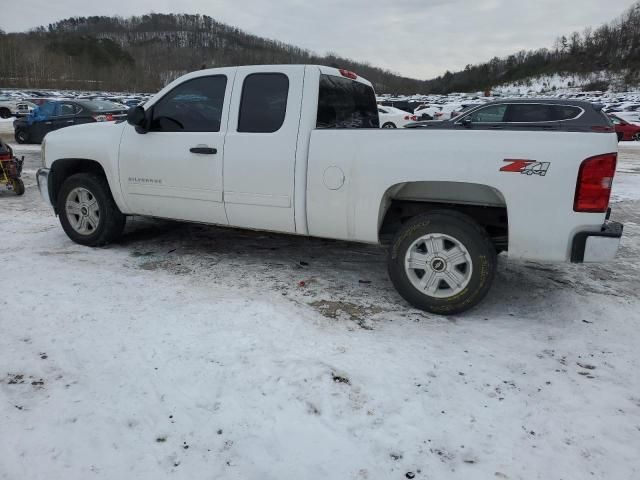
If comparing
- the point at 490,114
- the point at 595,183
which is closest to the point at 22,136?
the point at 490,114

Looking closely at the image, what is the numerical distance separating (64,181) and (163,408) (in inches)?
149

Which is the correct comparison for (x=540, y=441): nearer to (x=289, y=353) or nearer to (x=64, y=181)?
(x=289, y=353)

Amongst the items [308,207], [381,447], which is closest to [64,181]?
[308,207]

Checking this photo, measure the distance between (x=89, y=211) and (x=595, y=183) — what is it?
4.76 m

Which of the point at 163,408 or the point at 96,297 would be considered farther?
the point at 96,297

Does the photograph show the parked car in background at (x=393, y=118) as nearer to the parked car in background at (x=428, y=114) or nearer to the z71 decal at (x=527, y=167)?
the parked car in background at (x=428, y=114)

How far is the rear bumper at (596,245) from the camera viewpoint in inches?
132

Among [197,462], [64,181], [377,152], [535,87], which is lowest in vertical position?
[197,462]

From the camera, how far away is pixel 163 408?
268cm

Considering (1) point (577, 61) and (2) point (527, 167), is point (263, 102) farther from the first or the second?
(1) point (577, 61)

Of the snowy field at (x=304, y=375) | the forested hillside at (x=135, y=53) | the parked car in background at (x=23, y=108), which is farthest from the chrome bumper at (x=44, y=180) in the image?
the forested hillside at (x=135, y=53)

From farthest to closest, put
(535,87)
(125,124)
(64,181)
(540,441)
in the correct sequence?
(535,87)
(64,181)
(125,124)
(540,441)

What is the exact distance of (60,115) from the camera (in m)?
16.6

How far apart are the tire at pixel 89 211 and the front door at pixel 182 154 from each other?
344 mm
